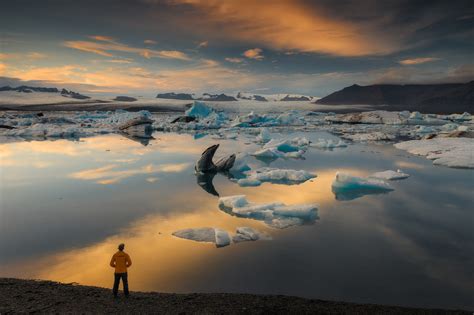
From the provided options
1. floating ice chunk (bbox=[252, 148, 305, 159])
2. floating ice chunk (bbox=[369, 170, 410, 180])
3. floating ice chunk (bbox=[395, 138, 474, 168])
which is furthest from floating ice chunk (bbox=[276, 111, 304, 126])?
floating ice chunk (bbox=[369, 170, 410, 180])

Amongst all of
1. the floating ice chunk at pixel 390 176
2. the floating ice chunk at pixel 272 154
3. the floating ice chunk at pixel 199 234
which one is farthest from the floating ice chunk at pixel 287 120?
the floating ice chunk at pixel 199 234

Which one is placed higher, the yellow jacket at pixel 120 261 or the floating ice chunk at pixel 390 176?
the yellow jacket at pixel 120 261

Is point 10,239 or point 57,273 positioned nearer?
point 57,273

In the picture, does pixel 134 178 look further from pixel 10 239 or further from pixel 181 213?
pixel 10 239

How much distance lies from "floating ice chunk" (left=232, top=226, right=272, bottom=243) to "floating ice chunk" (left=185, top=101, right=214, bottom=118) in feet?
131

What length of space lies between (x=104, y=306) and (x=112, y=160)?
12.1 meters

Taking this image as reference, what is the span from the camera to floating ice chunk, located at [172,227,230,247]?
Result: 5891mm

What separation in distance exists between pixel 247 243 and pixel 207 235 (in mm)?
738

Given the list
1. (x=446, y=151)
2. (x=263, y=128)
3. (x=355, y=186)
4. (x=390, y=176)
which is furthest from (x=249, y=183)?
(x=263, y=128)

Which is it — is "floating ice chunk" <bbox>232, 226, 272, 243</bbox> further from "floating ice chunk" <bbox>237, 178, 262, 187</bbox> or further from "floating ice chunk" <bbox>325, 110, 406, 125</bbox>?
"floating ice chunk" <bbox>325, 110, 406, 125</bbox>

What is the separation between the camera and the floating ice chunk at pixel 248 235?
19.9 ft

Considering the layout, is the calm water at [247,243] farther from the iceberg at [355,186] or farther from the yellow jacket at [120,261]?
the yellow jacket at [120,261]

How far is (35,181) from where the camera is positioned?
11.1 meters

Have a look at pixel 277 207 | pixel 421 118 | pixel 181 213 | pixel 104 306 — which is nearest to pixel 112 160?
pixel 181 213
